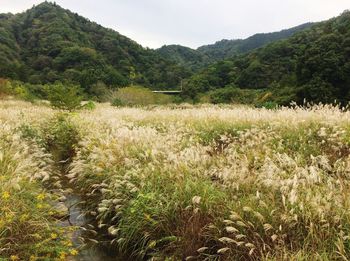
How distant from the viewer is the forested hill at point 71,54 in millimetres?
54375

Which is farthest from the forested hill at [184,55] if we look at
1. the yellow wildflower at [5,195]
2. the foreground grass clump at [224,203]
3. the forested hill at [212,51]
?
the yellow wildflower at [5,195]

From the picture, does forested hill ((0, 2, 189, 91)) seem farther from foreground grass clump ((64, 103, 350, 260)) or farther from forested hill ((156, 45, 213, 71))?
foreground grass clump ((64, 103, 350, 260))

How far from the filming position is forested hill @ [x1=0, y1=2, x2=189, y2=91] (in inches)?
2141

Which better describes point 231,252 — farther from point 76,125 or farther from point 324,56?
point 324,56

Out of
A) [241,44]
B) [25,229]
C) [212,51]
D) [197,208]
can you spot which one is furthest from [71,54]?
[241,44]

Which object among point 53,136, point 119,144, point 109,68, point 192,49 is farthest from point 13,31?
point 119,144

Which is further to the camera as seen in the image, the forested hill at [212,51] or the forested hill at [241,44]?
the forested hill at [241,44]

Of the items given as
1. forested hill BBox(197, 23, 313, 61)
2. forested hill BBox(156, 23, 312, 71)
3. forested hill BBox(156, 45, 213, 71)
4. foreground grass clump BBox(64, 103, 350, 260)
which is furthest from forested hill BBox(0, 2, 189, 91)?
foreground grass clump BBox(64, 103, 350, 260)

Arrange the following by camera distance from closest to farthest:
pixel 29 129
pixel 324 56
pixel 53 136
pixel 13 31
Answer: pixel 29 129
pixel 53 136
pixel 324 56
pixel 13 31

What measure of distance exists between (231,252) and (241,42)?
125 m

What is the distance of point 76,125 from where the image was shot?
11.2m

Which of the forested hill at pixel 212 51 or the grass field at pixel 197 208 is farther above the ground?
the forested hill at pixel 212 51

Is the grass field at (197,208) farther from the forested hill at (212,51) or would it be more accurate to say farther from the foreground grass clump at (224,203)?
the forested hill at (212,51)

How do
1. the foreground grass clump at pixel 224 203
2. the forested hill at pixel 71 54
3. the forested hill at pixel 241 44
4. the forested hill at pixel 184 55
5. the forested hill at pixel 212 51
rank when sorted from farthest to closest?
the forested hill at pixel 241 44 → the forested hill at pixel 212 51 → the forested hill at pixel 184 55 → the forested hill at pixel 71 54 → the foreground grass clump at pixel 224 203
